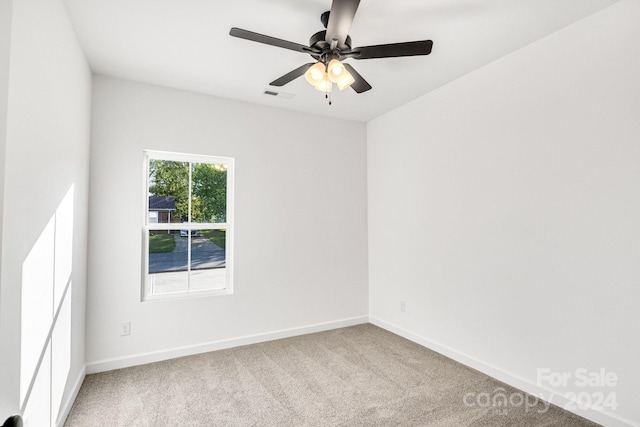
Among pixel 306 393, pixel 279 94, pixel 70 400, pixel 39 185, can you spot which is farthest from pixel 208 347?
pixel 279 94

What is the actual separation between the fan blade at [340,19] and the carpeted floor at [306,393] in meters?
2.48

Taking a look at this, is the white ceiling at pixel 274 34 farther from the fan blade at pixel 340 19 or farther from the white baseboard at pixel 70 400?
the white baseboard at pixel 70 400

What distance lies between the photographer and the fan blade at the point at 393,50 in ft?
6.48

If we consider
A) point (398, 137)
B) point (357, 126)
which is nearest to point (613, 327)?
point (398, 137)

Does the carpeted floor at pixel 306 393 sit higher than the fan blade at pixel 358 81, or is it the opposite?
the fan blade at pixel 358 81

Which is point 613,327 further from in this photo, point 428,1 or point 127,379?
point 127,379

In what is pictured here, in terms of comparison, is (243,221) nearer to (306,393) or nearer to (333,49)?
(306,393)

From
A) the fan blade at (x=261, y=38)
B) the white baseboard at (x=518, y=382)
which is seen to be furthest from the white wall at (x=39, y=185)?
the white baseboard at (x=518, y=382)

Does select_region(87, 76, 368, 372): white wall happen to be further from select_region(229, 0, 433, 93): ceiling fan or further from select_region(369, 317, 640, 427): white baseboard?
select_region(229, 0, 433, 93): ceiling fan

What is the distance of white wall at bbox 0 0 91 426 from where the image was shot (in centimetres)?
133

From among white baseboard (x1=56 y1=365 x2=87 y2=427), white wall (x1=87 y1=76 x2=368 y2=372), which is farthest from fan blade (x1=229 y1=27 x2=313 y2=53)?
white baseboard (x1=56 y1=365 x2=87 y2=427)

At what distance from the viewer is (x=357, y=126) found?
445 cm

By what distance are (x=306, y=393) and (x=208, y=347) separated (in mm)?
1344

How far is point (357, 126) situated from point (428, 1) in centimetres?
240
